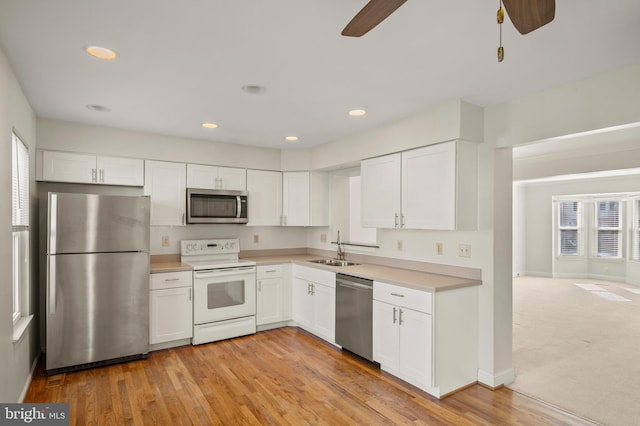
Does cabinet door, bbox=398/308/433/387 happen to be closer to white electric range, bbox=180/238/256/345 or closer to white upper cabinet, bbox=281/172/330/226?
white electric range, bbox=180/238/256/345

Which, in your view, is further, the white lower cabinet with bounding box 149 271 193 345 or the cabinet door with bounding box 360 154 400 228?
the white lower cabinet with bounding box 149 271 193 345

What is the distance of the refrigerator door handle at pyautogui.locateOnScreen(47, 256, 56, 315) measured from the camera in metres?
3.27

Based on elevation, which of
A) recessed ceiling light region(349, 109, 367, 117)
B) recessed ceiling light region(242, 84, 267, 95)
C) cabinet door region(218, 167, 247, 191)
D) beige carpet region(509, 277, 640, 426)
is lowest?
beige carpet region(509, 277, 640, 426)

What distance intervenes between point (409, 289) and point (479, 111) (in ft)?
5.41

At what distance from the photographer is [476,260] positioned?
3.19 meters

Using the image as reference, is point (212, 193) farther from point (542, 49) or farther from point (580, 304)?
point (580, 304)

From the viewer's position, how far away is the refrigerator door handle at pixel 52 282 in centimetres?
327

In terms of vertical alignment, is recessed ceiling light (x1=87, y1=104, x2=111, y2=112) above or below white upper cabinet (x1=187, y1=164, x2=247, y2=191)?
above

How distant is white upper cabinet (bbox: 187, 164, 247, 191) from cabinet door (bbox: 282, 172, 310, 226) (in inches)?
23.7

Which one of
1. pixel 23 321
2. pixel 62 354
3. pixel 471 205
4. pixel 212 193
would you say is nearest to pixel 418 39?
pixel 471 205

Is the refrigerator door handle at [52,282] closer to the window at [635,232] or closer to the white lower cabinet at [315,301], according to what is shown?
the white lower cabinet at [315,301]

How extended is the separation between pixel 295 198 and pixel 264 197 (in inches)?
17.0

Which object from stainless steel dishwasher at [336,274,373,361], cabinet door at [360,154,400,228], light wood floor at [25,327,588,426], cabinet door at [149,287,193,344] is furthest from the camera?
cabinet door at [149,287,193,344]

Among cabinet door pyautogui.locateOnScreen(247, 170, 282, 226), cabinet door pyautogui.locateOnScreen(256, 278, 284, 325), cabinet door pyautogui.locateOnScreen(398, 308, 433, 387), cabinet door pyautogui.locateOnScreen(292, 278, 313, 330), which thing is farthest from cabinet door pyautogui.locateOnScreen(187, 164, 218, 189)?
cabinet door pyautogui.locateOnScreen(398, 308, 433, 387)
